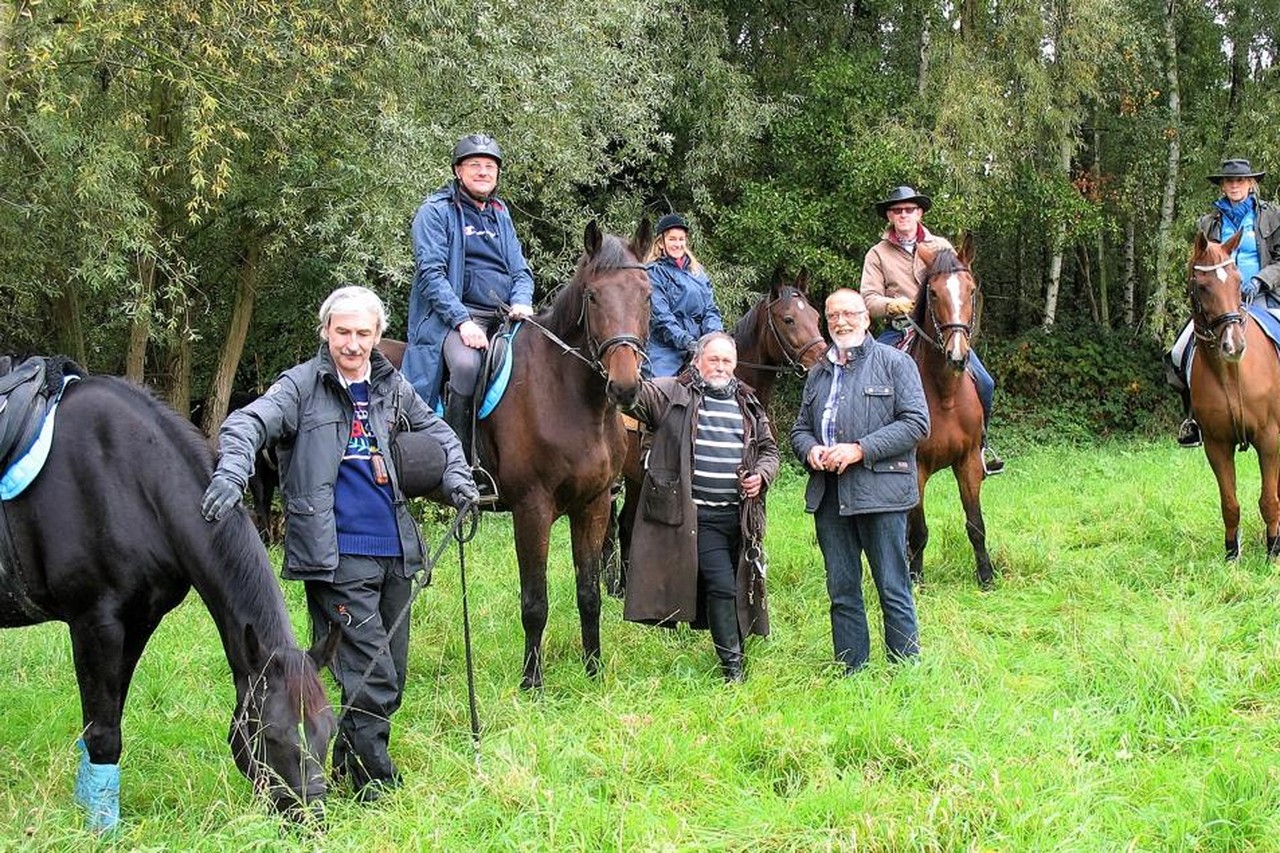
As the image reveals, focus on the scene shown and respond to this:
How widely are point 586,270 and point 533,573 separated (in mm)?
1664

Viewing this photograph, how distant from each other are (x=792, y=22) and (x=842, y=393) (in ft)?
49.7

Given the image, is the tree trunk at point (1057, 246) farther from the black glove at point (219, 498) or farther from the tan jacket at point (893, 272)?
the black glove at point (219, 498)

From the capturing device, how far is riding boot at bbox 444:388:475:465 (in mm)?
5938

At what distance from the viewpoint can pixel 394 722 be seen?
16.4 ft

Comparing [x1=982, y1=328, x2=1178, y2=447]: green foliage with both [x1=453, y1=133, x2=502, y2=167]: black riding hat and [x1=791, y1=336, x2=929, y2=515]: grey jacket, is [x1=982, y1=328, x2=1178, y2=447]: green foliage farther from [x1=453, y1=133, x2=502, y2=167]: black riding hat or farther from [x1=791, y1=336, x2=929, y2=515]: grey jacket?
[x1=453, y1=133, x2=502, y2=167]: black riding hat

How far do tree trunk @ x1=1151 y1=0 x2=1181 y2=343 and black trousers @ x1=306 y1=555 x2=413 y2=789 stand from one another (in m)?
16.0

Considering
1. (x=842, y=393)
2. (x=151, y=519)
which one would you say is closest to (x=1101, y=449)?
(x=842, y=393)

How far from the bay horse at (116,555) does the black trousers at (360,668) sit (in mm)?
309

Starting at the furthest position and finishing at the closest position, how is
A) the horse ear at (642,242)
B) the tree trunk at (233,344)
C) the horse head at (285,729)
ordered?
1. the tree trunk at (233,344)
2. the horse ear at (642,242)
3. the horse head at (285,729)

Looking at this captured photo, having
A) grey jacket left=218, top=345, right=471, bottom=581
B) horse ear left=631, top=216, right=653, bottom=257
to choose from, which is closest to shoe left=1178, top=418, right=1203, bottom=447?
horse ear left=631, top=216, right=653, bottom=257

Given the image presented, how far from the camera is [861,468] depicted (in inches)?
201

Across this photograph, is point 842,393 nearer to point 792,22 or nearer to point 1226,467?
point 1226,467

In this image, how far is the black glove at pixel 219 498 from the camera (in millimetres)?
3592

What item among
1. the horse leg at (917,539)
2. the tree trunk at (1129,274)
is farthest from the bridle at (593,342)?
the tree trunk at (1129,274)
